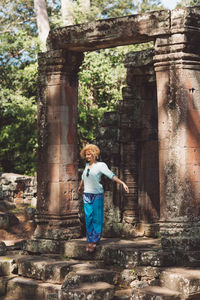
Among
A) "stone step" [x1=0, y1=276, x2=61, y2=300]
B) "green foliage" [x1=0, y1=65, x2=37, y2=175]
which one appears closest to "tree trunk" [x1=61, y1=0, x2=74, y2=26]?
"green foliage" [x1=0, y1=65, x2=37, y2=175]

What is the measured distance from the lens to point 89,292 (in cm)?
602

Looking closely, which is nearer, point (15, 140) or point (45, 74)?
point (45, 74)

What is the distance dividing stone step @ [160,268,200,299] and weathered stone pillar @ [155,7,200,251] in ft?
2.94

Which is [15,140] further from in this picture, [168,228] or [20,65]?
[168,228]

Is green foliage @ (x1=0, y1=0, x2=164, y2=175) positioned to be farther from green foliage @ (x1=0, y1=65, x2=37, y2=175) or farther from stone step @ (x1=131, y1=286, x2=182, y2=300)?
stone step @ (x1=131, y1=286, x2=182, y2=300)

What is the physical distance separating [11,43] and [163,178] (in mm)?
16342

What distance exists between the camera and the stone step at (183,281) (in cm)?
597

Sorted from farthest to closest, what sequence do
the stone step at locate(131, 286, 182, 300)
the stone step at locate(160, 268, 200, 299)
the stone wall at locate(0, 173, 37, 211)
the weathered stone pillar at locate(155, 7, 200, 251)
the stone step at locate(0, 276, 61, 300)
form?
the stone wall at locate(0, 173, 37, 211) → the weathered stone pillar at locate(155, 7, 200, 251) → the stone step at locate(0, 276, 61, 300) → the stone step at locate(160, 268, 200, 299) → the stone step at locate(131, 286, 182, 300)

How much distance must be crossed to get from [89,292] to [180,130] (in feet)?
9.17

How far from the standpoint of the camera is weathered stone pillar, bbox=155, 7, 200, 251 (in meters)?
7.36

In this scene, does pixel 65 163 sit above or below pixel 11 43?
below

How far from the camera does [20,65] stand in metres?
22.6

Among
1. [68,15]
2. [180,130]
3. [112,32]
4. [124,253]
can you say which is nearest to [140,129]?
[112,32]

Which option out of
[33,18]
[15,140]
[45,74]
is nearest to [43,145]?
[45,74]
